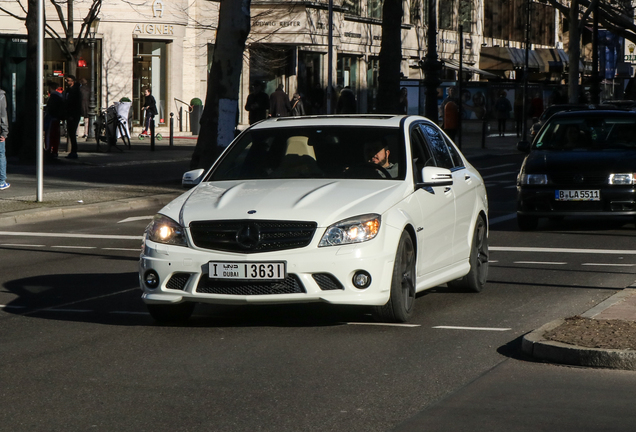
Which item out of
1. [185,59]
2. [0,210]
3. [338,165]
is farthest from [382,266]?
[185,59]

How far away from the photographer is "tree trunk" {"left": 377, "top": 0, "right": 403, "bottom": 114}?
32094 mm

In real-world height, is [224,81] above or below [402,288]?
above

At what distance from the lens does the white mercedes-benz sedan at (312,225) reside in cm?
784

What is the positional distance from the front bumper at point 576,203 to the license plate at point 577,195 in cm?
4

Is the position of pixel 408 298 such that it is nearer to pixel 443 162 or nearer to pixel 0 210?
pixel 443 162

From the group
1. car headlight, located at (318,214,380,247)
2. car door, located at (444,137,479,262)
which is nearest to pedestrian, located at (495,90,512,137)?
car door, located at (444,137,479,262)

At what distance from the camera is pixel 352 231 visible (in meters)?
7.89

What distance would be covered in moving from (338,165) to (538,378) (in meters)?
2.86

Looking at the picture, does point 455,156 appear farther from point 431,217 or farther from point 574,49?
point 574,49

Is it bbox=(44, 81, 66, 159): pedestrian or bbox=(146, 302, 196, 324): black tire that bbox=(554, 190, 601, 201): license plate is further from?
bbox=(44, 81, 66, 159): pedestrian

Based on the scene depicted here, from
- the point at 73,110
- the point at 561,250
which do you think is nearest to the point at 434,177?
the point at 561,250

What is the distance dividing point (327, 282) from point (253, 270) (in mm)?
494

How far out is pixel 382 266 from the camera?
794 cm

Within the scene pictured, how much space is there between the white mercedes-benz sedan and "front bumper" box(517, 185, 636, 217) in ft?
19.5
